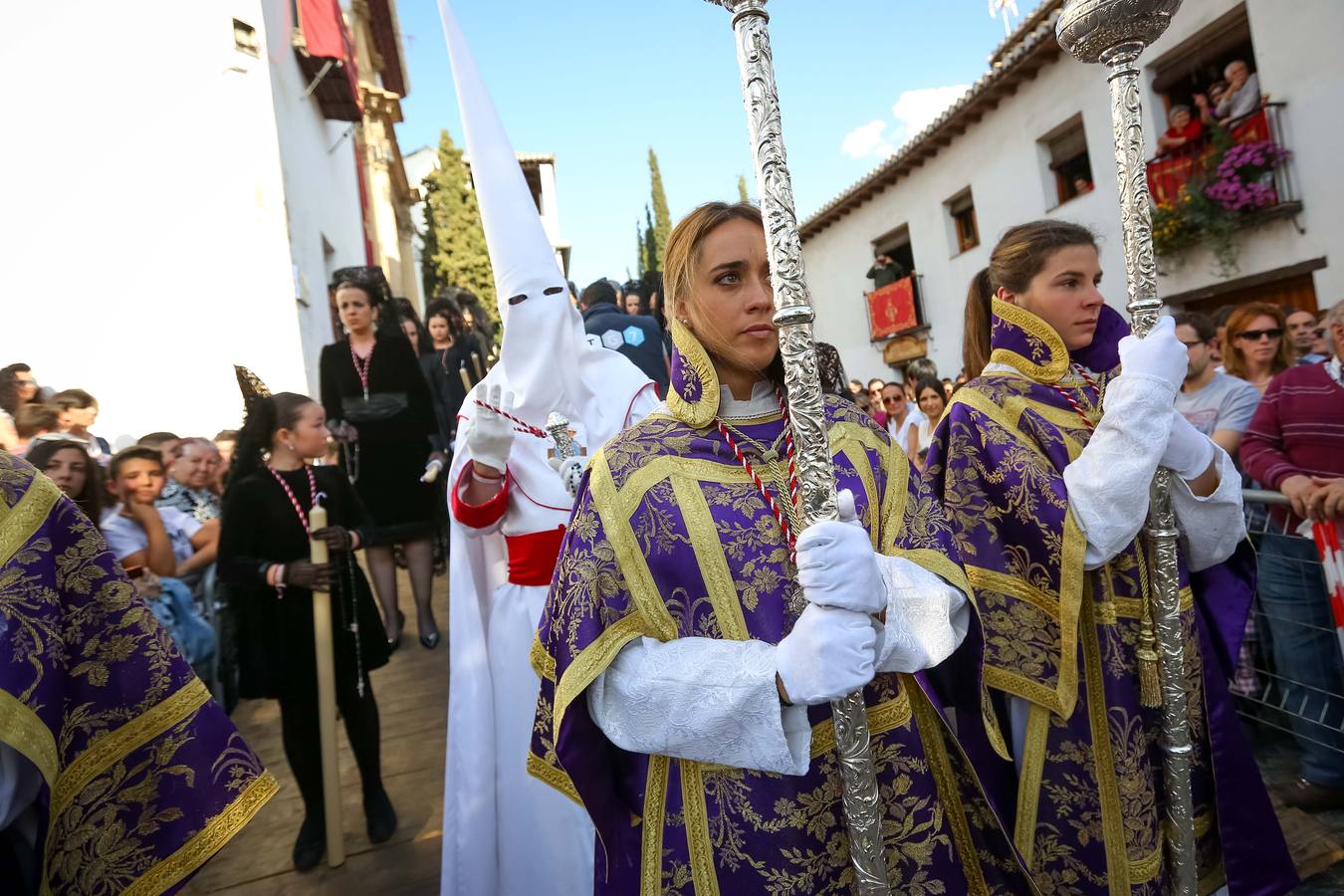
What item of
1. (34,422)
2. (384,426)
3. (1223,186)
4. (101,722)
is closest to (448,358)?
(384,426)

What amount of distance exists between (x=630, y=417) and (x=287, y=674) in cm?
187

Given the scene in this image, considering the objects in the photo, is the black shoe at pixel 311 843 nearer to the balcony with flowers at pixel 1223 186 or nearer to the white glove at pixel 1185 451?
the white glove at pixel 1185 451

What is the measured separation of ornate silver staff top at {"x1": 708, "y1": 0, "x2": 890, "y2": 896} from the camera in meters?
1.35

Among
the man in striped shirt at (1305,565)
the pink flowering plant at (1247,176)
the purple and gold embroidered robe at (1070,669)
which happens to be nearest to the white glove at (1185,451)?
the purple and gold embroidered robe at (1070,669)

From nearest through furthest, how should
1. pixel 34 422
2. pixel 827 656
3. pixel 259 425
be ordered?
1. pixel 827 656
2. pixel 259 425
3. pixel 34 422

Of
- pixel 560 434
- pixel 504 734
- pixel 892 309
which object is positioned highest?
pixel 892 309

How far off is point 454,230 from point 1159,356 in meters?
22.1

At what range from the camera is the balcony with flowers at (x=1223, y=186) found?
908 cm

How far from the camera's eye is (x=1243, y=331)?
4211 mm

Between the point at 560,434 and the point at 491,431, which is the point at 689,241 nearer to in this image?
the point at 560,434

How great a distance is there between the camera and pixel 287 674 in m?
3.42

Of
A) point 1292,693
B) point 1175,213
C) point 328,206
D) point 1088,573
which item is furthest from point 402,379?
point 1175,213

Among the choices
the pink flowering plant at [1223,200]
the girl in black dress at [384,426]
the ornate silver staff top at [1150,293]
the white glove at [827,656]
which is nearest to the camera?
the white glove at [827,656]

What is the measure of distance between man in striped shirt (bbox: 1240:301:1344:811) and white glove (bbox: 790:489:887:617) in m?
2.59
